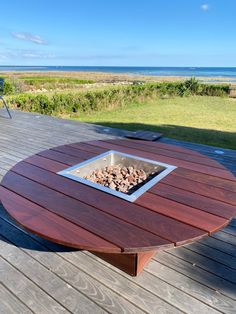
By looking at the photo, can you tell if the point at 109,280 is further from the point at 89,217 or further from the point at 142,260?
the point at 89,217

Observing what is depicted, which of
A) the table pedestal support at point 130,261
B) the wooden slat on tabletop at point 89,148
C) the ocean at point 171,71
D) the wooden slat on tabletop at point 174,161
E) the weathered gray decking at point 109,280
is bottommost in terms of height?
the weathered gray decking at point 109,280

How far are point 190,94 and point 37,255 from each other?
12.2 metres

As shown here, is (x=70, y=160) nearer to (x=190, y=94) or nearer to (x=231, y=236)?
(x=231, y=236)

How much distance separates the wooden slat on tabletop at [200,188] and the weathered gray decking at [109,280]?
45 cm

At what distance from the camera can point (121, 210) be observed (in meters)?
0.99

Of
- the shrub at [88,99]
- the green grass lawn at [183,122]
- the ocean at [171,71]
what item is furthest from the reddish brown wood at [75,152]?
the ocean at [171,71]

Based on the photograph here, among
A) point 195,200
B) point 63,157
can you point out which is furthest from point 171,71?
point 195,200

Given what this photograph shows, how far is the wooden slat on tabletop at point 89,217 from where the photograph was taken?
0.79 metres

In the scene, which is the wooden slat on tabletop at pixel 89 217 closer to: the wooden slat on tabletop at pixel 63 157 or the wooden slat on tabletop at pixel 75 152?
the wooden slat on tabletop at pixel 63 157

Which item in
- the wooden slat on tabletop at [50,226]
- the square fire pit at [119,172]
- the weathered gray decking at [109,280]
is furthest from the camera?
the square fire pit at [119,172]

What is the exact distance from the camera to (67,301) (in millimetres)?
1108

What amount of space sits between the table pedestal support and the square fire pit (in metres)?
0.31

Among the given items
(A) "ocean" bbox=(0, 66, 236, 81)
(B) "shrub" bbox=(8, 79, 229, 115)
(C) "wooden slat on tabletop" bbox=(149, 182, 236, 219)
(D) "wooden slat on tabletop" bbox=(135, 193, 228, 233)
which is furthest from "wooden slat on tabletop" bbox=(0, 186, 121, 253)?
(A) "ocean" bbox=(0, 66, 236, 81)

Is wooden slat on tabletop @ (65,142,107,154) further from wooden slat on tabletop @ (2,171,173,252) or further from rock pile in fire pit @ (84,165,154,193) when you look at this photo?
Answer: wooden slat on tabletop @ (2,171,173,252)
